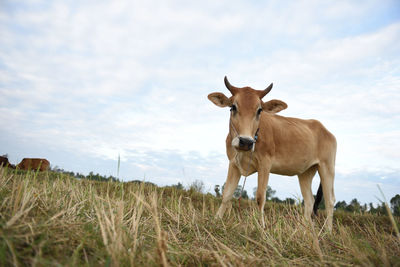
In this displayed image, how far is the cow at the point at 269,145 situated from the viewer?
546 cm

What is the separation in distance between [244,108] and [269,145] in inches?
51.2

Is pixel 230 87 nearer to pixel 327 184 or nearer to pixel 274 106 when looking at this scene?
pixel 274 106

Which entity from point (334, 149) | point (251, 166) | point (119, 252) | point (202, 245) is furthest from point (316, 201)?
point (119, 252)

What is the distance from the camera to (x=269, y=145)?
6.30 m

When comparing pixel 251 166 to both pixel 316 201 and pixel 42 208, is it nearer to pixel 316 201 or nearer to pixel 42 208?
pixel 316 201

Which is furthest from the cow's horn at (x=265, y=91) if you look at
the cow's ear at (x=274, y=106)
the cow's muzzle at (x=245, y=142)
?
the cow's muzzle at (x=245, y=142)

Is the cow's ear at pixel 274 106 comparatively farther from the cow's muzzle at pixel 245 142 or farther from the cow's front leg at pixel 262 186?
the cow's muzzle at pixel 245 142

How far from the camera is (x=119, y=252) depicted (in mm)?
1692

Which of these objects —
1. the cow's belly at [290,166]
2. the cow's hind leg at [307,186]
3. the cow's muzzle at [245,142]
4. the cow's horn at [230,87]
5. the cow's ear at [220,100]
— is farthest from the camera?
the cow's hind leg at [307,186]

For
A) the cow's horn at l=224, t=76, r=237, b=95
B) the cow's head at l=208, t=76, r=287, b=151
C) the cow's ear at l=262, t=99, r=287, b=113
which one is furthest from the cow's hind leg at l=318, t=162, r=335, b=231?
the cow's horn at l=224, t=76, r=237, b=95

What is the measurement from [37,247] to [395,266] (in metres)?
2.23

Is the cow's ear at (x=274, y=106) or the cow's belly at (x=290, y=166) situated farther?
the cow's belly at (x=290, y=166)

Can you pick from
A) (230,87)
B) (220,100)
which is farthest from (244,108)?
(230,87)

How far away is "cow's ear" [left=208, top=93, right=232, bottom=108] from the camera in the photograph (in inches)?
228
